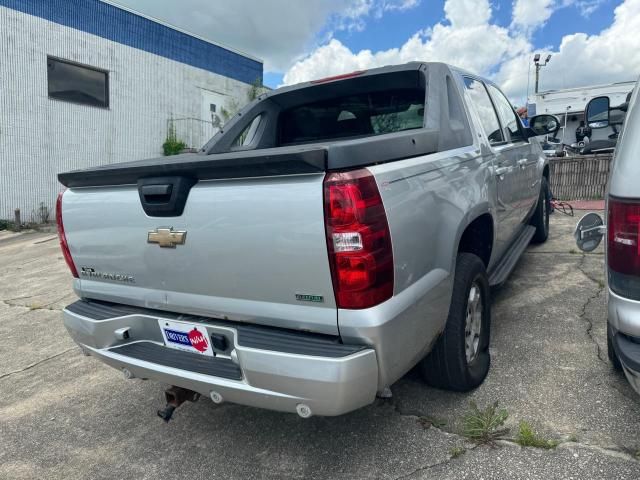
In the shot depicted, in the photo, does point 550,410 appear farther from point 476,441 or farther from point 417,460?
point 417,460

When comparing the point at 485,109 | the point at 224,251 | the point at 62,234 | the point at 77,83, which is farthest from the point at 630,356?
the point at 77,83

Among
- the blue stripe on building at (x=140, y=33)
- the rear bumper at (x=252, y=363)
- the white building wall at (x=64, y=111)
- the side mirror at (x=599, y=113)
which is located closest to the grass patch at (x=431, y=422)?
the rear bumper at (x=252, y=363)

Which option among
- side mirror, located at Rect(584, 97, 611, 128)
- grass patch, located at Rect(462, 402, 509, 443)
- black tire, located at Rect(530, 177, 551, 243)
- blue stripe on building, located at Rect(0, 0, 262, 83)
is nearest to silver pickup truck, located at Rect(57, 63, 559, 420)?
grass patch, located at Rect(462, 402, 509, 443)

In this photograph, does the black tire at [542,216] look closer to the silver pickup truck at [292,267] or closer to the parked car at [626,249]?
the silver pickup truck at [292,267]

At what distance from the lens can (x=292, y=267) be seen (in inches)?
76.8

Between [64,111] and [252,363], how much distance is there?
1423cm

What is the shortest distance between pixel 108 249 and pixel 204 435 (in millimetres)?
1159

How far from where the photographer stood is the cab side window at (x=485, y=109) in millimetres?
3549

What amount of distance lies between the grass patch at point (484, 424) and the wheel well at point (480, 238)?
0.94 m

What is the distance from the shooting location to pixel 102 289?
8.64 ft

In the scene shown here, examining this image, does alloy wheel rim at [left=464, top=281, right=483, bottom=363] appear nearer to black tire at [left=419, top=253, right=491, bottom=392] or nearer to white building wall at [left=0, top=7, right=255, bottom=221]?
black tire at [left=419, top=253, right=491, bottom=392]

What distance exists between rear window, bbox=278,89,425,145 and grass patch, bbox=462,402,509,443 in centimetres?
184

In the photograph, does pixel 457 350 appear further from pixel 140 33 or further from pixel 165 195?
pixel 140 33

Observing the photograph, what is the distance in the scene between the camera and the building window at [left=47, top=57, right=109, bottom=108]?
44.5 ft
